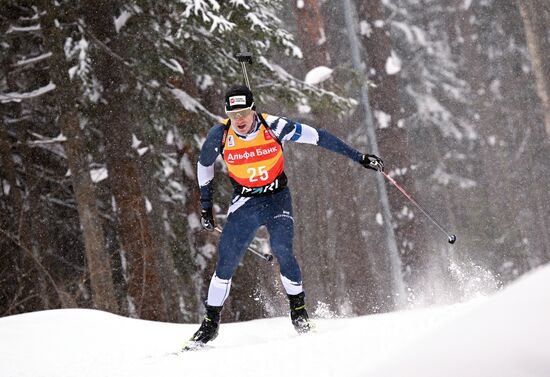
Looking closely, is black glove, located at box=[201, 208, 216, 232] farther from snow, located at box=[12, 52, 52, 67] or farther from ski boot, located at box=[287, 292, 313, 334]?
snow, located at box=[12, 52, 52, 67]

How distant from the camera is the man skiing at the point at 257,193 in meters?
6.67

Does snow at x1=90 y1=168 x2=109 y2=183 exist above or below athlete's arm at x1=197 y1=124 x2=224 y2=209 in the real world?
below

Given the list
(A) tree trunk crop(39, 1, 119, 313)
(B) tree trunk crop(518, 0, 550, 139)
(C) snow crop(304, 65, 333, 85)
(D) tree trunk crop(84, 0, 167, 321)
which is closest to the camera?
(A) tree trunk crop(39, 1, 119, 313)

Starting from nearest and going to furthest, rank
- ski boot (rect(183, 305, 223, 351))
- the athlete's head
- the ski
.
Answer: the athlete's head
the ski
ski boot (rect(183, 305, 223, 351))

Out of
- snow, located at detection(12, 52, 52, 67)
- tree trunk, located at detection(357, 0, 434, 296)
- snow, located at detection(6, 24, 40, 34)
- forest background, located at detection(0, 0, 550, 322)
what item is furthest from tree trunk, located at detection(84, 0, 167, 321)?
tree trunk, located at detection(357, 0, 434, 296)

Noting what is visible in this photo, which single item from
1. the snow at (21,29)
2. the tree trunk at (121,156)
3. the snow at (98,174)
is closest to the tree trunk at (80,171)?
the tree trunk at (121,156)

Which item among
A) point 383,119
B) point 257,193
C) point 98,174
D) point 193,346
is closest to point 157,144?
point 98,174

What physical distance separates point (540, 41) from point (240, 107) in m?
13.9

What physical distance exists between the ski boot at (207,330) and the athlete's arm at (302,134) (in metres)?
1.60

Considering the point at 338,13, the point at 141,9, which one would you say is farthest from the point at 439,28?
the point at 141,9

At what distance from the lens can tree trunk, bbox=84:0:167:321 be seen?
11273 millimetres

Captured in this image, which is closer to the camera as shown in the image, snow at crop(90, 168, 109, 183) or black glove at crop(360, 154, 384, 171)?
black glove at crop(360, 154, 384, 171)

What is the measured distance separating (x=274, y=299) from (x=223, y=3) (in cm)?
919

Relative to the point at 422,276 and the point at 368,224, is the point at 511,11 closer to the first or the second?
the point at 368,224
